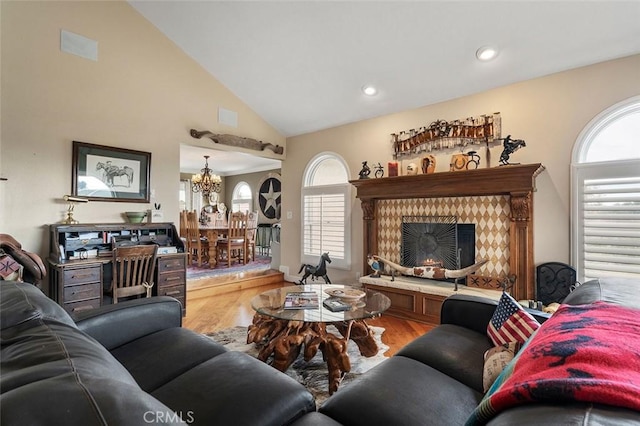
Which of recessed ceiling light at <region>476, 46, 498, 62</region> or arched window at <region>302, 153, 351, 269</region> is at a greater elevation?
recessed ceiling light at <region>476, 46, 498, 62</region>

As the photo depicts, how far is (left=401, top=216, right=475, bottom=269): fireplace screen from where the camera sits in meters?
3.66

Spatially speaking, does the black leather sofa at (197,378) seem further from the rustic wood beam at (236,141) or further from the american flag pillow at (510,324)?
the rustic wood beam at (236,141)

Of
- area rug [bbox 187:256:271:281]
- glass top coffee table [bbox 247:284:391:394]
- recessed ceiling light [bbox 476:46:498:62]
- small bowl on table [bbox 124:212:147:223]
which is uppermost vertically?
recessed ceiling light [bbox 476:46:498:62]

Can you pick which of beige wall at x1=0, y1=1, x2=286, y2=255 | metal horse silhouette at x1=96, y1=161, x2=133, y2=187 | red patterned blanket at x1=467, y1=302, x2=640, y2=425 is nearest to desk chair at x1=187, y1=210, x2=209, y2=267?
beige wall at x1=0, y1=1, x2=286, y2=255

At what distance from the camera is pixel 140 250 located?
3.38 m

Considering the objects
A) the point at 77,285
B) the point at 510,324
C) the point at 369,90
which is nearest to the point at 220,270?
the point at 77,285

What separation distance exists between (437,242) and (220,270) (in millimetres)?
4068

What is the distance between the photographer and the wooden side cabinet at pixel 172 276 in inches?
145

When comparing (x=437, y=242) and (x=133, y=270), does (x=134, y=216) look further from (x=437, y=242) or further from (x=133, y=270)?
(x=437, y=242)

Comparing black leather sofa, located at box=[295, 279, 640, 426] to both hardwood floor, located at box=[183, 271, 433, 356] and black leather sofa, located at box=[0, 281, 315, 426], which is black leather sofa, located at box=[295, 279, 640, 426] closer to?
black leather sofa, located at box=[0, 281, 315, 426]

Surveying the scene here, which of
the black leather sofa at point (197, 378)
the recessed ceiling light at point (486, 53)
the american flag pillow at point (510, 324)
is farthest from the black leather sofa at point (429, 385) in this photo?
the recessed ceiling light at point (486, 53)

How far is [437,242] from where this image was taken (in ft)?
12.7

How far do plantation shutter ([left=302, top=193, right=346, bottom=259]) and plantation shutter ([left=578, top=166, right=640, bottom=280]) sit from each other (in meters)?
2.88

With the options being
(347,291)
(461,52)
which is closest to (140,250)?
(347,291)
